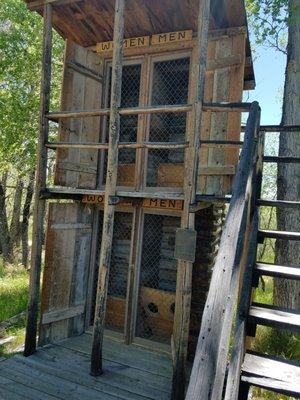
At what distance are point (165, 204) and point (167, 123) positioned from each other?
78.1 inches

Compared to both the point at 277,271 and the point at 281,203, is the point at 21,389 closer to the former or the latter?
the point at 277,271

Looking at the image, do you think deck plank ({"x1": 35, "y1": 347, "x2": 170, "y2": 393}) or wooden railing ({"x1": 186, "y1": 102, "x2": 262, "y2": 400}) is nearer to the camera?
wooden railing ({"x1": 186, "y1": 102, "x2": 262, "y2": 400})

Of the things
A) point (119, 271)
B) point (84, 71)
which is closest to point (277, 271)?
point (119, 271)

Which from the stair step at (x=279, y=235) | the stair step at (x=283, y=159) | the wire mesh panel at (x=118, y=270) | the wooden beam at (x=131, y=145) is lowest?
the wire mesh panel at (x=118, y=270)

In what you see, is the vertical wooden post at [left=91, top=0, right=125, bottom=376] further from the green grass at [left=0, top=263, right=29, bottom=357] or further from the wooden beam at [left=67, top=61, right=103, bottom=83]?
the green grass at [left=0, top=263, right=29, bottom=357]

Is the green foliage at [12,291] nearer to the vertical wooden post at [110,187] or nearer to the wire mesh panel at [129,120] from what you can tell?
the vertical wooden post at [110,187]

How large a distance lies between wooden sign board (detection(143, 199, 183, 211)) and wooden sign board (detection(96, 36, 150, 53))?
2789mm

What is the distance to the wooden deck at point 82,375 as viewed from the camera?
448 centimetres

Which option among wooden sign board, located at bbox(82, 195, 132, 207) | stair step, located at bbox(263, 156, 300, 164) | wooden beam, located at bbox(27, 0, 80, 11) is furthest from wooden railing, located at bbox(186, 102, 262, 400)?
wooden beam, located at bbox(27, 0, 80, 11)

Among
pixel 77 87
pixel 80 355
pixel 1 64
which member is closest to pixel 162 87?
pixel 77 87

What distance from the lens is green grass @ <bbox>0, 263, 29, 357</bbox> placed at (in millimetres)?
6824

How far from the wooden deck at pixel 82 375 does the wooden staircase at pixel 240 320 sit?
2.82m

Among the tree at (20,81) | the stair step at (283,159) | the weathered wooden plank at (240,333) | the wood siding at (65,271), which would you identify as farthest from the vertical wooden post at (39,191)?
the tree at (20,81)

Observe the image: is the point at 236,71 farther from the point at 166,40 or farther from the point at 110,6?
the point at 110,6
